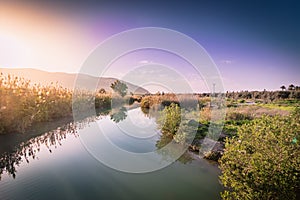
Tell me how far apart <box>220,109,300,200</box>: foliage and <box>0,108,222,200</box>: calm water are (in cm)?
159

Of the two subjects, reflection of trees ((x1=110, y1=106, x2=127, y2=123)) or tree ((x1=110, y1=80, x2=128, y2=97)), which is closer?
reflection of trees ((x1=110, y1=106, x2=127, y2=123))

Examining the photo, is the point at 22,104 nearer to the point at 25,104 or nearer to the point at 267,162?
the point at 25,104

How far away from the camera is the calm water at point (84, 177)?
6.13m

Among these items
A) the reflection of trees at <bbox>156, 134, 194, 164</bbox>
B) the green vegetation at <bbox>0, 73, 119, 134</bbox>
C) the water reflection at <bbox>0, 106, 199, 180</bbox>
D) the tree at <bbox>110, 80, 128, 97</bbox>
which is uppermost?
Answer: the tree at <bbox>110, 80, 128, 97</bbox>

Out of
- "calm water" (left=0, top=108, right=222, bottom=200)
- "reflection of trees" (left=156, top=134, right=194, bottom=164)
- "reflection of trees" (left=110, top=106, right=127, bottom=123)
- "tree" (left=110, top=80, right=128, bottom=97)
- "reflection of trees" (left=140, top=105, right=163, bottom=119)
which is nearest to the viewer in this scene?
"calm water" (left=0, top=108, right=222, bottom=200)

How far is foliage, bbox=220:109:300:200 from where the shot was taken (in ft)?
14.5

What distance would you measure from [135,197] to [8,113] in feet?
30.3

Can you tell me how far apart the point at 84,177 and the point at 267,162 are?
5417 mm

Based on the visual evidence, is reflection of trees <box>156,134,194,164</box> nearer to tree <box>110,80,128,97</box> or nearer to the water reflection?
the water reflection

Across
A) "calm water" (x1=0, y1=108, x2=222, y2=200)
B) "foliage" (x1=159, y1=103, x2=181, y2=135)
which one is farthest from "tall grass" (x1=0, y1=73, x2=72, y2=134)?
"foliage" (x1=159, y1=103, x2=181, y2=135)

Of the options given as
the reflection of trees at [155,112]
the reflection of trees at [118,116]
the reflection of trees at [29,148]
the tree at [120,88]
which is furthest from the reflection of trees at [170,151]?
the tree at [120,88]

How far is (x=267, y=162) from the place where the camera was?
451 centimetres

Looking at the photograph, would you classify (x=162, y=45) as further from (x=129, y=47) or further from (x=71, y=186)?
(x=71, y=186)

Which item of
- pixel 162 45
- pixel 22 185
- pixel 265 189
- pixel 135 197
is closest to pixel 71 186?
pixel 22 185
